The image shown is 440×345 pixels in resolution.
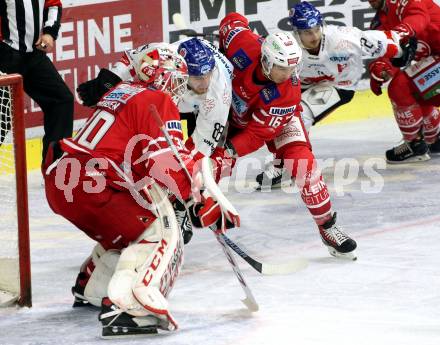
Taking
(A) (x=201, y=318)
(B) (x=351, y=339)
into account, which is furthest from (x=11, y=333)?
(B) (x=351, y=339)

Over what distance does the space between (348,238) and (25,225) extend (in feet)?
4.81

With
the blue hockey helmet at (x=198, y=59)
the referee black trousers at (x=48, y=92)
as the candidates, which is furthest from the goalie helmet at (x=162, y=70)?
the referee black trousers at (x=48, y=92)

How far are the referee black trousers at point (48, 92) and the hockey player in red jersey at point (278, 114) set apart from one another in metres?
1.22

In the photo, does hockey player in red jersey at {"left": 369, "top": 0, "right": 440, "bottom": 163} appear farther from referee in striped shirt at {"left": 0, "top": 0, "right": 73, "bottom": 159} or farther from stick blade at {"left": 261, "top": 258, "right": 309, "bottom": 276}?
stick blade at {"left": 261, "top": 258, "right": 309, "bottom": 276}

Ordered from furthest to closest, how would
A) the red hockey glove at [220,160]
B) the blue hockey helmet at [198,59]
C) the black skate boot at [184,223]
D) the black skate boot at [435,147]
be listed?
the black skate boot at [435,147], the red hockey glove at [220,160], the black skate boot at [184,223], the blue hockey helmet at [198,59]

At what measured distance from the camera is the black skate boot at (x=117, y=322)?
4.29 m

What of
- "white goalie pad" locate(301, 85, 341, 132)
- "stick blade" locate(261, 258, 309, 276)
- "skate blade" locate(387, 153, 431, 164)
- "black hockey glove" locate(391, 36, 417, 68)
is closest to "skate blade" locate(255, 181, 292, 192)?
"white goalie pad" locate(301, 85, 341, 132)

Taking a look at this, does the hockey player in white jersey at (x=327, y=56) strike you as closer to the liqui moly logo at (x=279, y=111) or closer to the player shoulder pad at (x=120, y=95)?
the liqui moly logo at (x=279, y=111)

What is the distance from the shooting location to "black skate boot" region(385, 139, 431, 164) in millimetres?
7324

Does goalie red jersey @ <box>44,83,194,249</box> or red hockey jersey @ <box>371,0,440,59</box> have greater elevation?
goalie red jersey @ <box>44,83,194,249</box>

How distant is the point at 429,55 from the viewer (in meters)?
7.28

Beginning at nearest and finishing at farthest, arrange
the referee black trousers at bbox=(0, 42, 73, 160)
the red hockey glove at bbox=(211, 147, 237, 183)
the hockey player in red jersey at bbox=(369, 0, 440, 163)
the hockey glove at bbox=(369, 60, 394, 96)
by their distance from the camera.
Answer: the red hockey glove at bbox=(211, 147, 237, 183), the referee black trousers at bbox=(0, 42, 73, 160), the hockey glove at bbox=(369, 60, 394, 96), the hockey player in red jersey at bbox=(369, 0, 440, 163)

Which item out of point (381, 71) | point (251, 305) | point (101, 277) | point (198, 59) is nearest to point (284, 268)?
point (251, 305)

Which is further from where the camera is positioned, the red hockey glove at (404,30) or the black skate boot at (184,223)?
the red hockey glove at (404,30)
